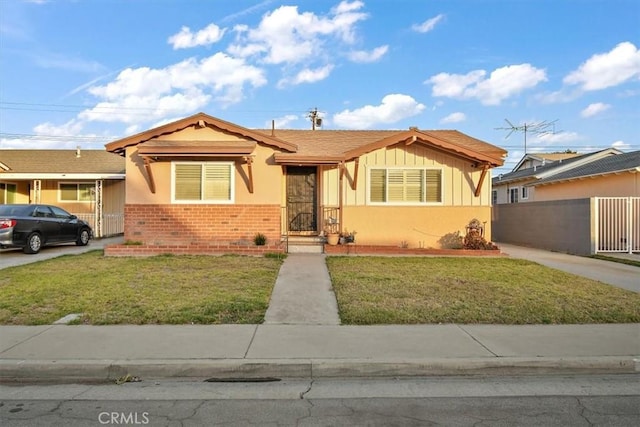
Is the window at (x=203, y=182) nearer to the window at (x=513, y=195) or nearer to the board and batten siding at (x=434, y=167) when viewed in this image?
the board and batten siding at (x=434, y=167)

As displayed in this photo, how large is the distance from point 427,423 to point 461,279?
6129 mm

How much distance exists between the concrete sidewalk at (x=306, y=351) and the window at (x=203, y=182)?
796 centimetres

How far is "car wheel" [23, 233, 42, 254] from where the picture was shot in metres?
13.8

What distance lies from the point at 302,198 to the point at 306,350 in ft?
34.2

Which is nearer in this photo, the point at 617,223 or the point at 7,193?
the point at 617,223

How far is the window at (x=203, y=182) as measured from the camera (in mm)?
13922

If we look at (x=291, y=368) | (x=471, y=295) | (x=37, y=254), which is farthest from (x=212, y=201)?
(x=291, y=368)

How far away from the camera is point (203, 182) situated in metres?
13.9

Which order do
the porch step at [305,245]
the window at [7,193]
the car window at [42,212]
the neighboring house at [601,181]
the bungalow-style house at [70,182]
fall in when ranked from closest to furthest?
the porch step at [305,245], the car window at [42,212], the neighboring house at [601,181], the bungalow-style house at [70,182], the window at [7,193]

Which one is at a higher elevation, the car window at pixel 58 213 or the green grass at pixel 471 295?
the car window at pixel 58 213

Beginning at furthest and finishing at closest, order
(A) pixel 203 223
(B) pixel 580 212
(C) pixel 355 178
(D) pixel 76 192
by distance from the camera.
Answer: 1. (D) pixel 76 192
2. (B) pixel 580 212
3. (C) pixel 355 178
4. (A) pixel 203 223

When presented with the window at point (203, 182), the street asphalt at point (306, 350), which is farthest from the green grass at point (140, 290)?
the window at point (203, 182)

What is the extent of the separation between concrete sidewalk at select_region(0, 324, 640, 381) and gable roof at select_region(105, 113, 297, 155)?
8.35 metres

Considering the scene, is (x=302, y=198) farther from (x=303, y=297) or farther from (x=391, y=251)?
(x=303, y=297)
